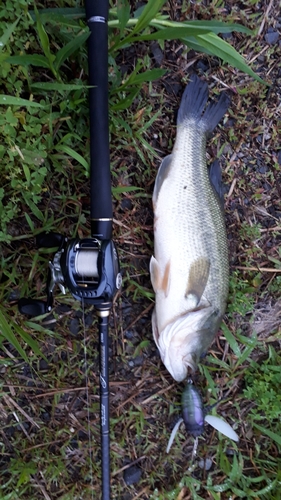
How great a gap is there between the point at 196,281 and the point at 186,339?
30cm

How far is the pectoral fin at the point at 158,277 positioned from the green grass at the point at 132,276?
16cm

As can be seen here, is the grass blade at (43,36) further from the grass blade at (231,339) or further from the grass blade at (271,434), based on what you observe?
the grass blade at (271,434)

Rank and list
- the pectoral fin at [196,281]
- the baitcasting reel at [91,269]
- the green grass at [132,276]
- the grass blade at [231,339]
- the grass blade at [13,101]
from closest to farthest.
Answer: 1. the baitcasting reel at [91,269]
2. the grass blade at [13,101]
3. the green grass at [132,276]
4. the pectoral fin at [196,281]
5. the grass blade at [231,339]

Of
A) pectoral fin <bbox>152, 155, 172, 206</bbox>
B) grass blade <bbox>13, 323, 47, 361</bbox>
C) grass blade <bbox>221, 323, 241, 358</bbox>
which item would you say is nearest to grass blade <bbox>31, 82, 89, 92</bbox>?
pectoral fin <bbox>152, 155, 172, 206</bbox>

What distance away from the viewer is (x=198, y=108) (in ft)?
7.07

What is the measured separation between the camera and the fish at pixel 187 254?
2020 mm

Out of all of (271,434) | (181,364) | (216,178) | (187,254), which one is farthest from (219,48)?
(271,434)

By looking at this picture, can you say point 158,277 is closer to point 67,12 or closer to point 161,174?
point 161,174

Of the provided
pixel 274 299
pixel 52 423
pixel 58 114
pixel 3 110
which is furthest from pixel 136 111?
pixel 52 423

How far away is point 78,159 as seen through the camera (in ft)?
6.39

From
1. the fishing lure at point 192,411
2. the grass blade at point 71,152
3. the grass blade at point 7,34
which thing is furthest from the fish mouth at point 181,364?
the grass blade at point 7,34

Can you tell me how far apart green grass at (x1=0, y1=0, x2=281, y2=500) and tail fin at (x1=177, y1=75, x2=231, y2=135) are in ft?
0.31

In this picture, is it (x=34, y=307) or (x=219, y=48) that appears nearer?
(x=34, y=307)

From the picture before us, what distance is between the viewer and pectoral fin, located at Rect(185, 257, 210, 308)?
2016 millimetres
